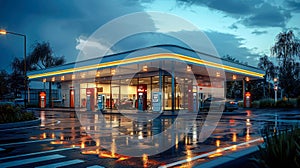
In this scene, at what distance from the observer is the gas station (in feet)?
84.7

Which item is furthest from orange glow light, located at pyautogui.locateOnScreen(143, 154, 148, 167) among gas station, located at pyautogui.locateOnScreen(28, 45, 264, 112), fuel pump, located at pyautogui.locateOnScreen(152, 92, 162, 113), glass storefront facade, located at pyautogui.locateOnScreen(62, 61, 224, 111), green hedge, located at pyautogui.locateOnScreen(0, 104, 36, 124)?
glass storefront facade, located at pyautogui.locateOnScreen(62, 61, 224, 111)

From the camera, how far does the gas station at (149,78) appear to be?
2583 centimetres

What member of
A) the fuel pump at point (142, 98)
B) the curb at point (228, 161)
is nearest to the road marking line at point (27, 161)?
the curb at point (228, 161)

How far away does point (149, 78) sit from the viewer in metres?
32.8

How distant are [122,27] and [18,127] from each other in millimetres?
10184

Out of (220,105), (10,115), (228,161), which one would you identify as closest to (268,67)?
(220,105)

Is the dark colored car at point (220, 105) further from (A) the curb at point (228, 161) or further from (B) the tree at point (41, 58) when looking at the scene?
(B) the tree at point (41, 58)

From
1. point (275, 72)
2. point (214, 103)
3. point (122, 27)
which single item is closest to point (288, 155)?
point (122, 27)

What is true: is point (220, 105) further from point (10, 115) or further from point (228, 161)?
point (228, 161)

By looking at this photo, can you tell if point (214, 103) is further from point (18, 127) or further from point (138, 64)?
point (18, 127)

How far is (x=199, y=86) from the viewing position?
35406 millimetres

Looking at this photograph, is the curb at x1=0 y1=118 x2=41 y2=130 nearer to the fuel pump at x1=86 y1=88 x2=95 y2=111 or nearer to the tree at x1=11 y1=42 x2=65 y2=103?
the fuel pump at x1=86 y1=88 x2=95 y2=111

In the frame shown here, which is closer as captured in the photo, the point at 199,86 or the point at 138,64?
the point at 138,64

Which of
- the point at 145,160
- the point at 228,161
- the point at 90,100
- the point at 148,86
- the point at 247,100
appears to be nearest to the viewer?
the point at 228,161
